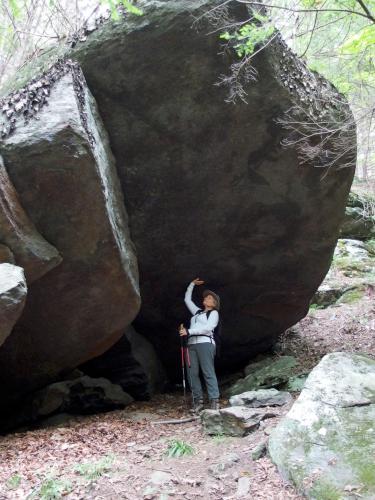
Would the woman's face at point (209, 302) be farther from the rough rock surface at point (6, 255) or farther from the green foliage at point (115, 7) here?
the green foliage at point (115, 7)

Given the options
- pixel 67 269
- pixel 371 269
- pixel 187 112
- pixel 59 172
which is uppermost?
pixel 187 112

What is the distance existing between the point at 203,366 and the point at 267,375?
5.96ft

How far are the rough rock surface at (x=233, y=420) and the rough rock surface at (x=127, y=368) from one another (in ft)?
11.9

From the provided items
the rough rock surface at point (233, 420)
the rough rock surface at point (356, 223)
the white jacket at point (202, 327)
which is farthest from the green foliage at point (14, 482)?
the rough rock surface at point (356, 223)

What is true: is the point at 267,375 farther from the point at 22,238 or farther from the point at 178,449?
the point at 22,238

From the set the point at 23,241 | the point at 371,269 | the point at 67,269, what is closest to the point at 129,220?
the point at 67,269

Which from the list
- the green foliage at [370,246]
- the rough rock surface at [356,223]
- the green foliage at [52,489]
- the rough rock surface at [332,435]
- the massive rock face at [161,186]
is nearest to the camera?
the rough rock surface at [332,435]

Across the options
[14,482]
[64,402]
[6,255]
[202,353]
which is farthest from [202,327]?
[14,482]

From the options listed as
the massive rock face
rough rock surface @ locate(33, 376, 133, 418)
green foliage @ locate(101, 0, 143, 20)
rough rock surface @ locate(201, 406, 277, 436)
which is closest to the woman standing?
the massive rock face

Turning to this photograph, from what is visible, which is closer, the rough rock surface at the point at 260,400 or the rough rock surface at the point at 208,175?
the rough rock surface at the point at 260,400

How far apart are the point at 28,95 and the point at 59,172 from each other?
1.28 meters

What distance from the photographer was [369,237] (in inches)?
711

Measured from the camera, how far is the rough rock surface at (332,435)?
157 inches

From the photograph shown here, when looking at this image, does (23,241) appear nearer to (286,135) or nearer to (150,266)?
(150,266)
